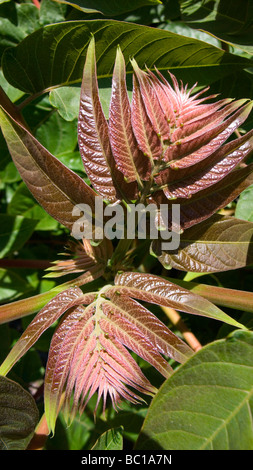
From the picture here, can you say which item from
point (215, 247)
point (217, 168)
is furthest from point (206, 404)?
point (217, 168)

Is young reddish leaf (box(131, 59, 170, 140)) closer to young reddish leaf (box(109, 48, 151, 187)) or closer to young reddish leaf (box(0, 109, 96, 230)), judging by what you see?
young reddish leaf (box(109, 48, 151, 187))

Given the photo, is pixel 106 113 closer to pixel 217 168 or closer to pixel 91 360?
pixel 217 168

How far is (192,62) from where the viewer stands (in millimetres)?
870

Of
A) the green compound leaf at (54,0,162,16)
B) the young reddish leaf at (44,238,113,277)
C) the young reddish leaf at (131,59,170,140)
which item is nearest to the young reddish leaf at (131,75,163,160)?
the young reddish leaf at (131,59,170,140)

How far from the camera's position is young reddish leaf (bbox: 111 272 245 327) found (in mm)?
657

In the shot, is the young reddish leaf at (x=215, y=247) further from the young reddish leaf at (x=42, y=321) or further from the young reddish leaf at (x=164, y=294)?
the young reddish leaf at (x=42, y=321)

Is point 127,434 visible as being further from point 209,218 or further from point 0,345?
point 209,218

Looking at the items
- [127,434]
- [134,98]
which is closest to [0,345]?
[127,434]

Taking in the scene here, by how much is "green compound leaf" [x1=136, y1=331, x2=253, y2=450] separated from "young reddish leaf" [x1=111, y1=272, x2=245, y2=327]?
6 cm

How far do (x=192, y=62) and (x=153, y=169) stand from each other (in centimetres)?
33

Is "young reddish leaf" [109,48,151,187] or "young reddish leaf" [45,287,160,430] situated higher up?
"young reddish leaf" [109,48,151,187]

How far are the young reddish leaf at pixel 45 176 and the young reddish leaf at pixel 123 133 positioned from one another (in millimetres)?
85
